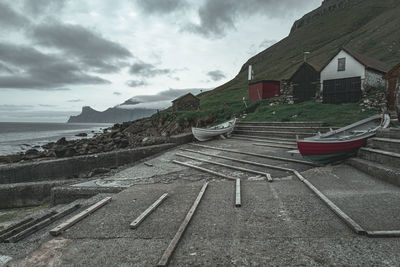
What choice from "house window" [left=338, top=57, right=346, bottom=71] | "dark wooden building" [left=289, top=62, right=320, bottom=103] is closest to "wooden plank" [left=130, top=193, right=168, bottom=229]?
"house window" [left=338, top=57, right=346, bottom=71]

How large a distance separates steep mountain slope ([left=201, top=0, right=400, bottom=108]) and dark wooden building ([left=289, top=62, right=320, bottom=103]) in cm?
1570

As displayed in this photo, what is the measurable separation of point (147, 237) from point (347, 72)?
2721cm

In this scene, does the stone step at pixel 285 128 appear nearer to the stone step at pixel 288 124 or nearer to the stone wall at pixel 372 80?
the stone step at pixel 288 124

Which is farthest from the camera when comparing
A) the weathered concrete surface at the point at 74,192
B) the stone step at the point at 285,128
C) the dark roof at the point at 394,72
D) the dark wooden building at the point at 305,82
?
the dark wooden building at the point at 305,82

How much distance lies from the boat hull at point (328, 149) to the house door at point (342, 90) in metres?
18.9

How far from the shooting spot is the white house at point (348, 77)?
861 inches

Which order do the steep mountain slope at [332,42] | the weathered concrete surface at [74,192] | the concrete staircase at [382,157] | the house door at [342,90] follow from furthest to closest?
the steep mountain slope at [332,42] → the house door at [342,90] → the weathered concrete surface at [74,192] → the concrete staircase at [382,157]

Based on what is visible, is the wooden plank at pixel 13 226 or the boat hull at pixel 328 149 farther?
the boat hull at pixel 328 149

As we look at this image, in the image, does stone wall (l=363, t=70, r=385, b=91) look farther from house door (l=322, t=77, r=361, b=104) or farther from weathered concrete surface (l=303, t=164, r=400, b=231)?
weathered concrete surface (l=303, t=164, r=400, b=231)

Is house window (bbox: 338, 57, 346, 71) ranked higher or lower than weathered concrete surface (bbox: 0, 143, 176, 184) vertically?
higher

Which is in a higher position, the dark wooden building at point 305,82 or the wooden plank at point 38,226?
the dark wooden building at point 305,82

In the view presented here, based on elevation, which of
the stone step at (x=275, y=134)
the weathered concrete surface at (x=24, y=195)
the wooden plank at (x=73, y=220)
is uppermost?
the stone step at (x=275, y=134)

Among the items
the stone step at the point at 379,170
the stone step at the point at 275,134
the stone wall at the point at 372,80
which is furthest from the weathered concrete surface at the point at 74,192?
the stone wall at the point at 372,80

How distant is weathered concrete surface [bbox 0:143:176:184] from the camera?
1048cm
